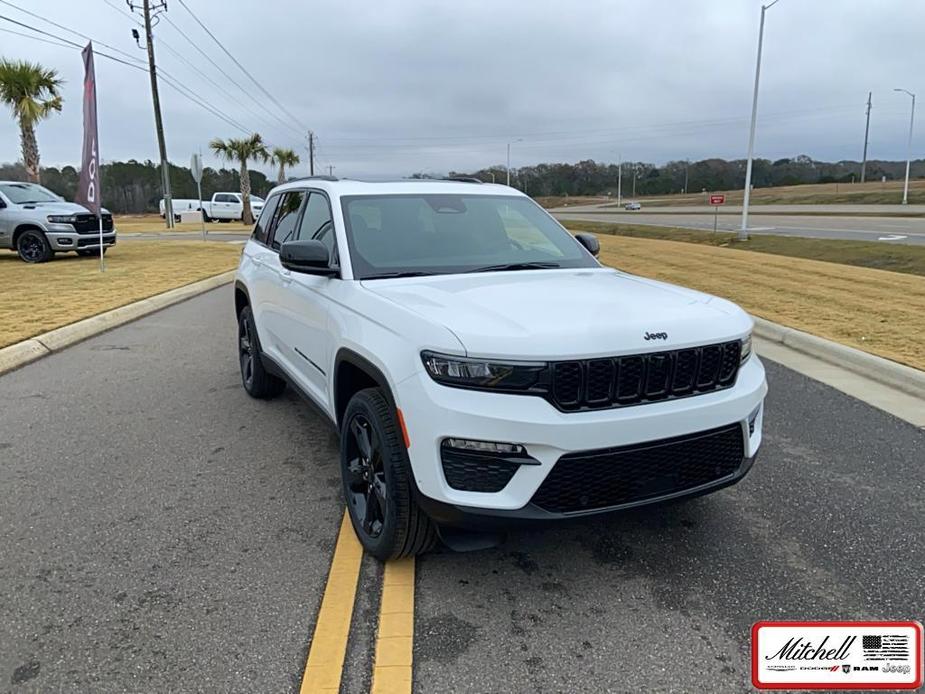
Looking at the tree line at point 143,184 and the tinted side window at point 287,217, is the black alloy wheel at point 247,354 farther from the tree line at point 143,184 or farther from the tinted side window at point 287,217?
the tree line at point 143,184

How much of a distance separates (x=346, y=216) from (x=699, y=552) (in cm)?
270

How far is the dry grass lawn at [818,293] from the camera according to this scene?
800cm

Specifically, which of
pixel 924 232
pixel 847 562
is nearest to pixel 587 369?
pixel 847 562

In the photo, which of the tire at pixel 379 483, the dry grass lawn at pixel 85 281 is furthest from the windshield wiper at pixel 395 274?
the dry grass lawn at pixel 85 281

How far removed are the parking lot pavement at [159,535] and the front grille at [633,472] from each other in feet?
3.81

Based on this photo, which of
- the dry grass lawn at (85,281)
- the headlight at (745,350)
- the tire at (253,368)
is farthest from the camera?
the dry grass lawn at (85,281)

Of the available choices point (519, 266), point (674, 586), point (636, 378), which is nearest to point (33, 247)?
point (519, 266)

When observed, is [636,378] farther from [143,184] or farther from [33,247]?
[143,184]

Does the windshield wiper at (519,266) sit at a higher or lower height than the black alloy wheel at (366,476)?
higher

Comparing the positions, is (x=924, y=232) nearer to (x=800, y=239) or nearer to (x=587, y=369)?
(x=800, y=239)

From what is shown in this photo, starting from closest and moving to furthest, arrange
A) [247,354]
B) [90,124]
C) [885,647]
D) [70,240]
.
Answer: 1. [885,647]
2. [247,354]
3. [90,124]
4. [70,240]

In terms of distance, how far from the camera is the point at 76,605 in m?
2.98

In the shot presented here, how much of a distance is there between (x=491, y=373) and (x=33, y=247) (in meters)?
18.0

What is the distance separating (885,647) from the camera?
8.89 ft
